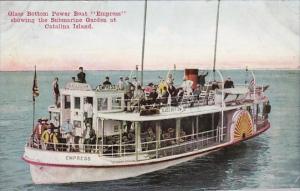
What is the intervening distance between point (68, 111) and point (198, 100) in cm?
51

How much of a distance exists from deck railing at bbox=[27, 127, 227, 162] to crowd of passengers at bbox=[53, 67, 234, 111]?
15cm

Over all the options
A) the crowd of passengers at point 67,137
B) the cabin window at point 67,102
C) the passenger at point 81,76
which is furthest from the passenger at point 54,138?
the passenger at point 81,76

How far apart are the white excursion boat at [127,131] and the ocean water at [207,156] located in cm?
3

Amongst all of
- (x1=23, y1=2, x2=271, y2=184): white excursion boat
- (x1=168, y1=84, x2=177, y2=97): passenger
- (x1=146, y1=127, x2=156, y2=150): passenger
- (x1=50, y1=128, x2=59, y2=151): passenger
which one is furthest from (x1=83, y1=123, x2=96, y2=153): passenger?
(x1=168, y1=84, x2=177, y2=97): passenger

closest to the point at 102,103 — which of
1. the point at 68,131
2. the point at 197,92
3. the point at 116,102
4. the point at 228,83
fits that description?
the point at 116,102

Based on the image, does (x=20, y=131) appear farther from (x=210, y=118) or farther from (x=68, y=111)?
(x=210, y=118)

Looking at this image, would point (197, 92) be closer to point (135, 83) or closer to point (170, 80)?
point (170, 80)

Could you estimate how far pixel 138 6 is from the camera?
7.43 feet

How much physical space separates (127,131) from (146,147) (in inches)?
3.9

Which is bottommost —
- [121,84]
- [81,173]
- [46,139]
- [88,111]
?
[81,173]

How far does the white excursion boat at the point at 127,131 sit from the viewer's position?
2.19 metres

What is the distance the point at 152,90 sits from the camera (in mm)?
2268

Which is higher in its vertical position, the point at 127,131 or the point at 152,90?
the point at 152,90

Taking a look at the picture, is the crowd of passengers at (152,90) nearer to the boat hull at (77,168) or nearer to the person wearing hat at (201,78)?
the person wearing hat at (201,78)
